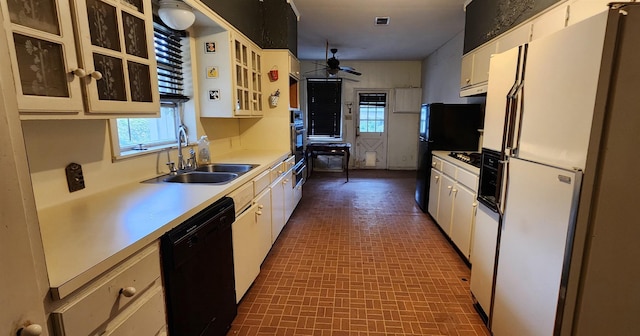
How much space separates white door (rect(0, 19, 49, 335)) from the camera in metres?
0.55

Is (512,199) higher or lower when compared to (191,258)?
higher

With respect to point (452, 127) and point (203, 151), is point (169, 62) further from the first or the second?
point (452, 127)

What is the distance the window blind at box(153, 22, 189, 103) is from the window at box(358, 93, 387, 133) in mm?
5234

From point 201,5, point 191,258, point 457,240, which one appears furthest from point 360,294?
point 201,5

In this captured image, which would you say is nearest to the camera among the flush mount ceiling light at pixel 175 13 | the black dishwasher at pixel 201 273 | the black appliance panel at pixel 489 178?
the black dishwasher at pixel 201 273

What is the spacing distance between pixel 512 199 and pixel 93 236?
1.92m

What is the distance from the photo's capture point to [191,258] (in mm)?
1320

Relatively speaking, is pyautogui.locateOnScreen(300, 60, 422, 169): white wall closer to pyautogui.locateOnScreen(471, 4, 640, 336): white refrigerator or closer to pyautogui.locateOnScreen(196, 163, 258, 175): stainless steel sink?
pyautogui.locateOnScreen(196, 163, 258, 175): stainless steel sink

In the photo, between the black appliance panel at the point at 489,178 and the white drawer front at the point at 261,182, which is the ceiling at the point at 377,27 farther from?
the black appliance panel at the point at 489,178

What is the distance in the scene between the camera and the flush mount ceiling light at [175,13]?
76.7 inches

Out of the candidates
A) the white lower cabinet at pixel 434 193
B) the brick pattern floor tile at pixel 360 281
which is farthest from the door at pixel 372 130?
the white lower cabinet at pixel 434 193

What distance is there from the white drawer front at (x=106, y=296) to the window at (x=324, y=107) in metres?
6.29

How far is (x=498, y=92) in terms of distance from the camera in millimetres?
1796

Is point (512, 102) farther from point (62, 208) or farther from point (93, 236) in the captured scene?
point (62, 208)
